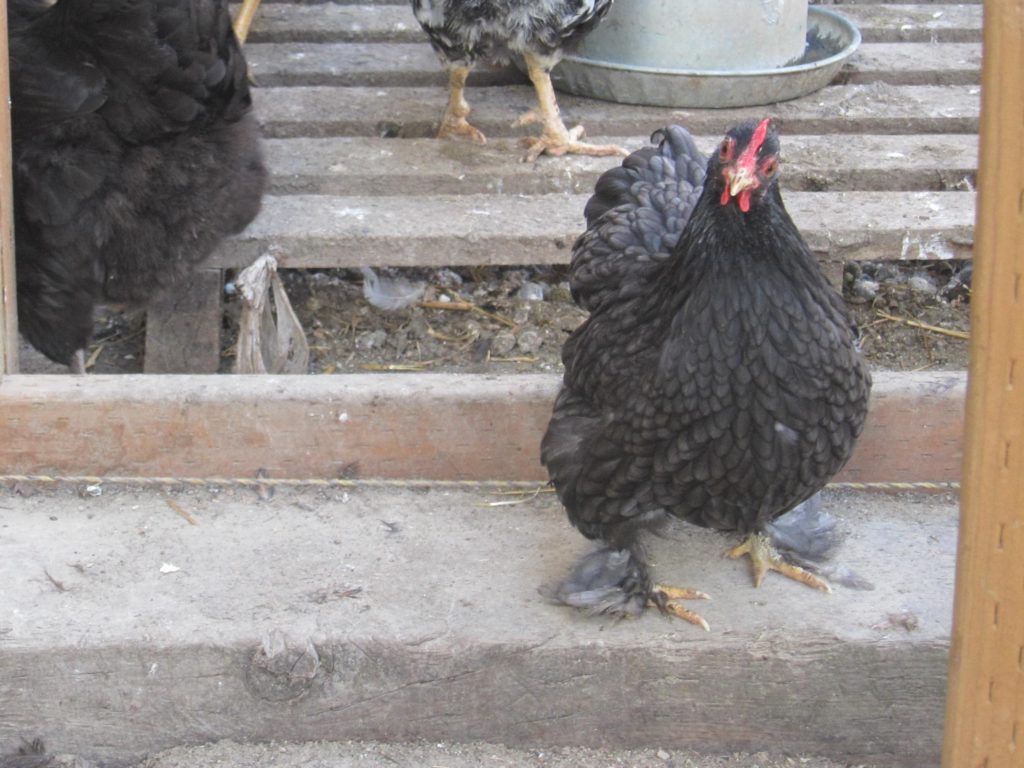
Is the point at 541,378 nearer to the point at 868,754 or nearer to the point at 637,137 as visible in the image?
the point at 868,754

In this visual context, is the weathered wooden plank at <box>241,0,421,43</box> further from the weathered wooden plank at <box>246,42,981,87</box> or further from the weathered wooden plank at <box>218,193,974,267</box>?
the weathered wooden plank at <box>218,193,974,267</box>

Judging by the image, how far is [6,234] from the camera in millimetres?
2713

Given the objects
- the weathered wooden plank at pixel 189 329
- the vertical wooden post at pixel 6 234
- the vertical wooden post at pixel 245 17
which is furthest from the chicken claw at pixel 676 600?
the vertical wooden post at pixel 245 17

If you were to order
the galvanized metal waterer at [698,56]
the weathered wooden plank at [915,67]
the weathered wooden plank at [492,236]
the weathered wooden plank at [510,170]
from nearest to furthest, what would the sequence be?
the weathered wooden plank at [492,236]
the weathered wooden plank at [510,170]
the galvanized metal waterer at [698,56]
the weathered wooden plank at [915,67]

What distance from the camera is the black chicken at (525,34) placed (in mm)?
3305

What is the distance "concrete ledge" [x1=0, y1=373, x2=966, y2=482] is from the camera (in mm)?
2562

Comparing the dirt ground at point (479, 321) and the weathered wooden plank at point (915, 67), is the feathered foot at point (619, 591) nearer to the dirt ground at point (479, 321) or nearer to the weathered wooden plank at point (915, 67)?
the dirt ground at point (479, 321)

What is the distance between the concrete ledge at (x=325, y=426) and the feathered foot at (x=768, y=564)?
343 mm

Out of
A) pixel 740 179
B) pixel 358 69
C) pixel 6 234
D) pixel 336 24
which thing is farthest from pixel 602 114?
pixel 740 179

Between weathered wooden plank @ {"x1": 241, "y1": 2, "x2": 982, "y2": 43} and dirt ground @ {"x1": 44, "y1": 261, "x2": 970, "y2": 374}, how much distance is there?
1.01 metres

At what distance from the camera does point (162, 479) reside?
2.62m

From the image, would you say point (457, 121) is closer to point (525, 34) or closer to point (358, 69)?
point (525, 34)

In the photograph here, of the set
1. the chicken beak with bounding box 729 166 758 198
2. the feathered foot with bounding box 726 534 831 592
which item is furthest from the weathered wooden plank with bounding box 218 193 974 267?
the chicken beak with bounding box 729 166 758 198

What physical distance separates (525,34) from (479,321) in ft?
2.68
